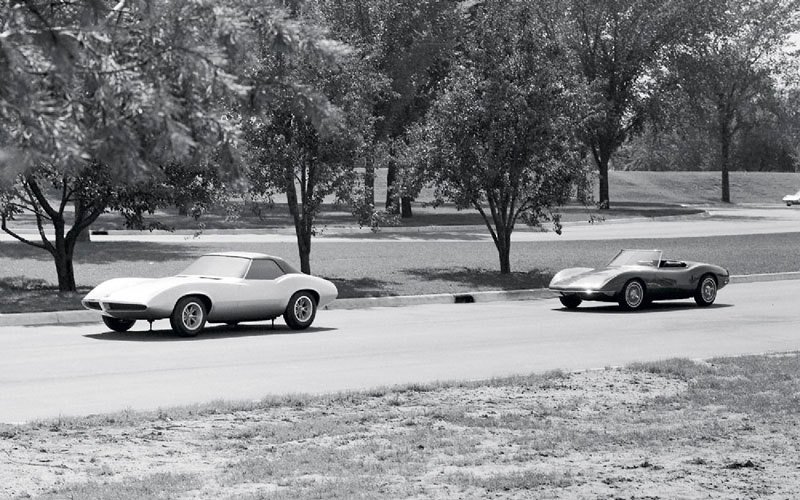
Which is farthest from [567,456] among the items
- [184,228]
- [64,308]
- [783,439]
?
[184,228]

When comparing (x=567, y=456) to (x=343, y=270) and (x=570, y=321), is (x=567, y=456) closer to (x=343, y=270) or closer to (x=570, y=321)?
(x=570, y=321)

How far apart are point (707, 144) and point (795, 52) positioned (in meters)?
42.3

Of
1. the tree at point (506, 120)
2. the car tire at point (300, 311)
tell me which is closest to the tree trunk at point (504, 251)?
the tree at point (506, 120)

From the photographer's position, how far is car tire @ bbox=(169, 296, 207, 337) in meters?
17.5

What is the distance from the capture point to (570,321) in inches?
798

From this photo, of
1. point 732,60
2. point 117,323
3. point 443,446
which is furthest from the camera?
point 732,60

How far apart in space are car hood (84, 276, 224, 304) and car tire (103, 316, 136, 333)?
552 millimetres

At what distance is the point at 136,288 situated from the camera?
57.9ft

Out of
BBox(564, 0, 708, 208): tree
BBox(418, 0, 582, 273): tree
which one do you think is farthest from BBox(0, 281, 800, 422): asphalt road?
BBox(564, 0, 708, 208): tree

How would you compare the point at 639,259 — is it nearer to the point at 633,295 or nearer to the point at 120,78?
the point at 633,295

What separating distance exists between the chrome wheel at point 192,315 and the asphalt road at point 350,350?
288mm

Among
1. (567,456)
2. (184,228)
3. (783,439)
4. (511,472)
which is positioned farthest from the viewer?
(184,228)

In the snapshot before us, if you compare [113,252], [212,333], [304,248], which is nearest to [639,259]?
[304,248]

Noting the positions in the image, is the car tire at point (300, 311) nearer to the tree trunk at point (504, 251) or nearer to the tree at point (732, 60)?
the tree trunk at point (504, 251)
